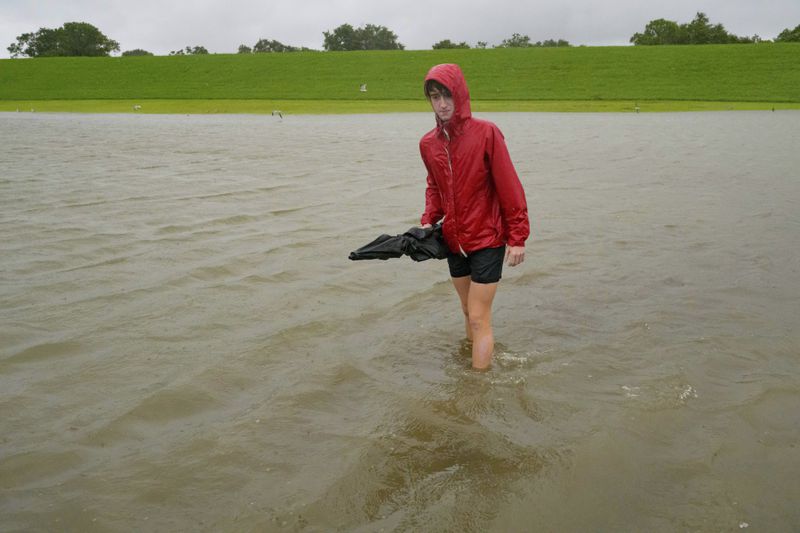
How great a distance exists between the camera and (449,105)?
14.7 feet

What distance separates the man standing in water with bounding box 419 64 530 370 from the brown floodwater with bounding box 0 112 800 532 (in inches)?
28.6

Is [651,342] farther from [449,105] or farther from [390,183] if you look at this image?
[390,183]

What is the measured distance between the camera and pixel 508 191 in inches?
180

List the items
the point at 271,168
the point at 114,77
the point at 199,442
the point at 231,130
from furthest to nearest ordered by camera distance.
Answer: the point at 114,77, the point at 231,130, the point at 271,168, the point at 199,442

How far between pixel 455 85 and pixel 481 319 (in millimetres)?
1648

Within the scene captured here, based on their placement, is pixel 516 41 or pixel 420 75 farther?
pixel 516 41

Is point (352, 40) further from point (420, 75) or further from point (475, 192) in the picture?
point (475, 192)

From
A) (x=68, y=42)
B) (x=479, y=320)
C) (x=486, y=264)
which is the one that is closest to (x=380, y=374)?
(x=479, y=320)

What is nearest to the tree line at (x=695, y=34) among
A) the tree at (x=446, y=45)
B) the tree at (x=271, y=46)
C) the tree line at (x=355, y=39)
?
the tree line at (x=355, y=39)

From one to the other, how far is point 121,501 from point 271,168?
40.4 ft

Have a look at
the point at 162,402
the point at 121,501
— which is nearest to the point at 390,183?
the point at 162,402

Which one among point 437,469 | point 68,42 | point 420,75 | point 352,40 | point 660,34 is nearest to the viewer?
point 437,469

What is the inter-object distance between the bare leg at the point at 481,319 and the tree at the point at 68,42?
124803 mm

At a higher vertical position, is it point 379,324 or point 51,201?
point 51,201
